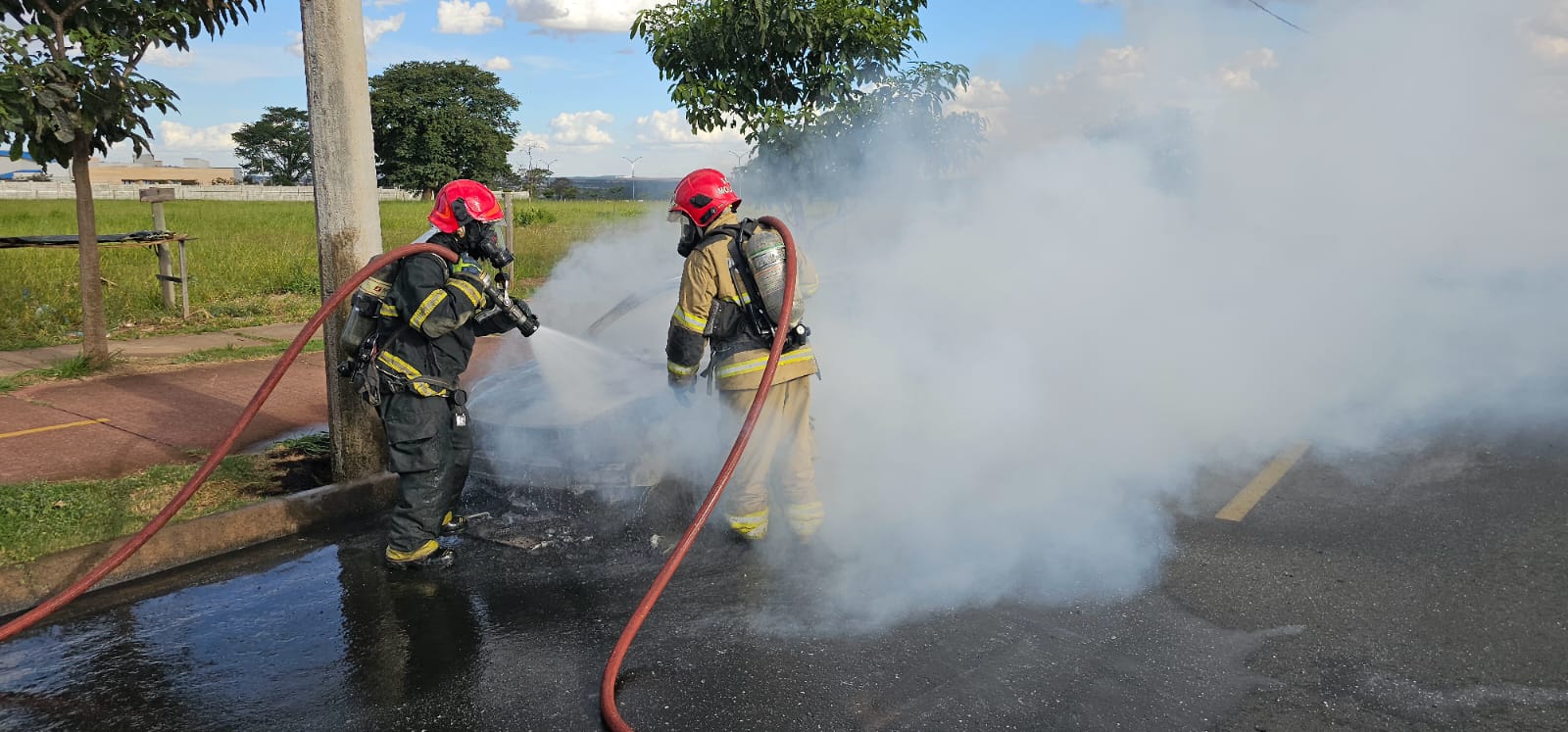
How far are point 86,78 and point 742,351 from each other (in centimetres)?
484

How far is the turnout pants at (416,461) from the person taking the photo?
4.22m

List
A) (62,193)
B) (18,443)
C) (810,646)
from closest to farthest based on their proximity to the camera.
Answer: (810,646) → (18,443) → (62,193)

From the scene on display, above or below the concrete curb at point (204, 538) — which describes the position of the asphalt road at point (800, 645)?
below

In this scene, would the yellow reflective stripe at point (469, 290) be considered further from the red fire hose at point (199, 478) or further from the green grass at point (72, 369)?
the green grass at point (72, 369)

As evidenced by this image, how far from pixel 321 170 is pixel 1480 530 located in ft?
18.1

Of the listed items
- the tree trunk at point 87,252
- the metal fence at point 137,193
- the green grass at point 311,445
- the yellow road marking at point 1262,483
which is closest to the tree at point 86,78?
the tree trunk at point 87,252

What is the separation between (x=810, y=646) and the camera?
137 inches

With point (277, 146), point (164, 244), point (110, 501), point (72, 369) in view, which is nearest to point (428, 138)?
point (277, 146)

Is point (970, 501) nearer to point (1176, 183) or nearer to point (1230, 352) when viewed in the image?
point (1230, 352)

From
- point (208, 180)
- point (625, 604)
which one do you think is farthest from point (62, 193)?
point (625, 604)

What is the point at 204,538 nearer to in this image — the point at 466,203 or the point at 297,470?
the point at 297,470

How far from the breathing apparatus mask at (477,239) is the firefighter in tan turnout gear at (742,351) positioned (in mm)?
774

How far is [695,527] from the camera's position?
3482mm

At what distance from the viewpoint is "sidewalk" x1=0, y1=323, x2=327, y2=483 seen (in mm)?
5277
